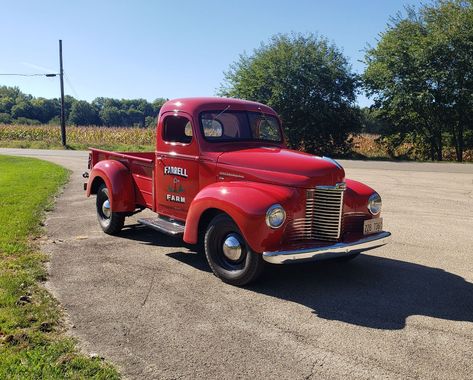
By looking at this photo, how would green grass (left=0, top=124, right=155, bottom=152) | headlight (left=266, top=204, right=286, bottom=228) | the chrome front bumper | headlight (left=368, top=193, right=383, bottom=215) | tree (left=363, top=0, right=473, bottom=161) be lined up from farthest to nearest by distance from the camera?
1. green grass (left=0, top=124, right=155, bottom=152)
2. tree (left=363, top=0, right=473, bottom=161)
3. headlight (left=368, top=193, right=383, bottom=215)
4. headlight (left=266, top=204, right=286, bottom=228)
5. the chrome front bumper

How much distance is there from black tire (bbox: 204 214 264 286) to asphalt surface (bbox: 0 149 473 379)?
0.14 meters

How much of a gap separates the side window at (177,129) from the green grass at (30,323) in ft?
7.45

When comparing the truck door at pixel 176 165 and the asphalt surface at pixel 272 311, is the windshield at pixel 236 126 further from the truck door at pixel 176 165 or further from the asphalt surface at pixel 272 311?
the asphalt surface at pixel 272 311

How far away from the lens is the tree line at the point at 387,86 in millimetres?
25969

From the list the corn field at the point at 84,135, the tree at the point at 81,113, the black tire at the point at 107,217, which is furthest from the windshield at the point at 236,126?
the tree at the point at 81,113

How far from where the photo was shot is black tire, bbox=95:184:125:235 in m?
7.16

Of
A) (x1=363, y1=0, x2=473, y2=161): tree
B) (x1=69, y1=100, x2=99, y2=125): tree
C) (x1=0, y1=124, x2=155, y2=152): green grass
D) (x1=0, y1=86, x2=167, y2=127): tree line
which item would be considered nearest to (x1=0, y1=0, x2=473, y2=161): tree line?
(x1=363, y1=0, x2=473, y2=161): tree

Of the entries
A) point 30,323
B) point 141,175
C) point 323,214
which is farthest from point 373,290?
point 141,175

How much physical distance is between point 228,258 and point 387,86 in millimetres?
25393

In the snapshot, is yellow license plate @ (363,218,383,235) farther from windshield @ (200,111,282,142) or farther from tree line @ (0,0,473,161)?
tree line @ (0,0,473,161)

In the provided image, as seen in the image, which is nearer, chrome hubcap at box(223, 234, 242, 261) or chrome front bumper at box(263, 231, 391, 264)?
chrome front bumper at box(263, 231, 391, 264)

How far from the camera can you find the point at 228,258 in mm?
5102

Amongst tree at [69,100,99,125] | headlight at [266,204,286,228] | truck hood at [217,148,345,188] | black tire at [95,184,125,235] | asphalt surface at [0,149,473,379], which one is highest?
tree at [69,100,99,125]

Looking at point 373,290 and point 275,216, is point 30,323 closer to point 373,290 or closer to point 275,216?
point 275,216
